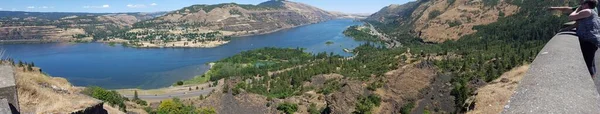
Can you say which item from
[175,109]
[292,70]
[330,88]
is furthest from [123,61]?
[330,88]

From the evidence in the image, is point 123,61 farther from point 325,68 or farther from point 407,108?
point 407,108

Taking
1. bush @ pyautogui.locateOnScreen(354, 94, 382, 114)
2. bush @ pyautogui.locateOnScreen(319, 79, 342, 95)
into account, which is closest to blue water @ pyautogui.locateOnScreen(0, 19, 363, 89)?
bush @ pyautogui.locateOnScreen(319, 79, 342, 95)

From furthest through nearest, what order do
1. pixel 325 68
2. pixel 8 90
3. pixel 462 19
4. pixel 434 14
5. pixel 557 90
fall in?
pixel 434 14
pixel 462 19
pixel 325 68
pixel 8 90
pixel 557 90

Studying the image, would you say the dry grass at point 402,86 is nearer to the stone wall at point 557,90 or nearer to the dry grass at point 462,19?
the stone wall at point 557,90

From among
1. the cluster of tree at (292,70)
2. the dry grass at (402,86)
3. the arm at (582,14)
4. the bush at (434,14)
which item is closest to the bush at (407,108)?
the dry grass at (402,86)

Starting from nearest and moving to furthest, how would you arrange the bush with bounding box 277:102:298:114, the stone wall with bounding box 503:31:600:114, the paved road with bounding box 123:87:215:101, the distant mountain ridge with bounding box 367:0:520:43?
the stone wall with bounding box 503:31:600:114 < the bush with bounding box 277:102:298:114 < the paved road with bounding box 123:87:215:101 < the distant mountain ridge with bounding box 367:0:520:43

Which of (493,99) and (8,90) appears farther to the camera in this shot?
(8,90)

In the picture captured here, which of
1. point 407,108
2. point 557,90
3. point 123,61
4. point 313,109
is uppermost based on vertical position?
point 557,90

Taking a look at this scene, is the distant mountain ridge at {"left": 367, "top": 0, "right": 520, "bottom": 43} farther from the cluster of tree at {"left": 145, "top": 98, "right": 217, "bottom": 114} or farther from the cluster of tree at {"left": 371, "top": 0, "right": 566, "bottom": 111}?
the cluster of tree at {"left": 145, "top": 98, "right": 217, "bottom": 114}

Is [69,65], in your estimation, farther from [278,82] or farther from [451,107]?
[451,107]

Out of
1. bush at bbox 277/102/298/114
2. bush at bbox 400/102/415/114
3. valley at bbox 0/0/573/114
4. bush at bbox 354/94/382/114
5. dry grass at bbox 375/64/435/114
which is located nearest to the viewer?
bush at bbox 354/94/382/114

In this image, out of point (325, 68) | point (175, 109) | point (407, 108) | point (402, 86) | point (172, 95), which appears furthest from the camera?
point (325, 68)
